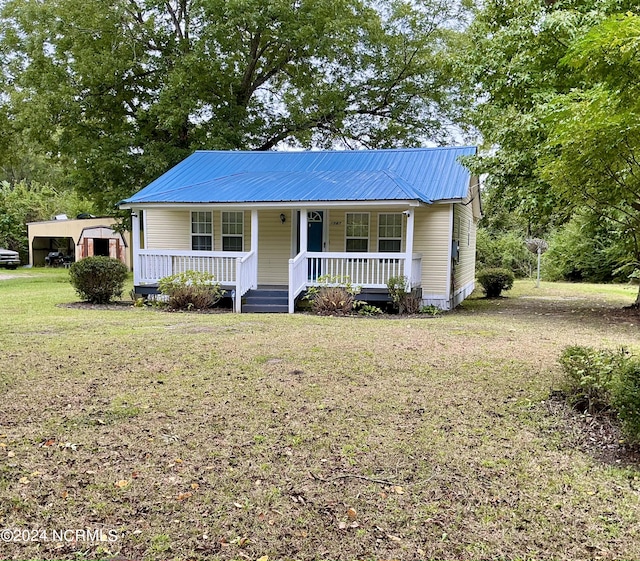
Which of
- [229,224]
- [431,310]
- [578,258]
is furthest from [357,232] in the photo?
[578,258]

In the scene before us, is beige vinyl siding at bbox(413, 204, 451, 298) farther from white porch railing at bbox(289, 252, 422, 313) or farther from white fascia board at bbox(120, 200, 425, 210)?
white fascia board at bbox(120, 200, 425, 210)

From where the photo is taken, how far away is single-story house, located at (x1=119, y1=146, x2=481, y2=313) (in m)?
11.9

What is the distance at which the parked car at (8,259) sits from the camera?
2798 cm

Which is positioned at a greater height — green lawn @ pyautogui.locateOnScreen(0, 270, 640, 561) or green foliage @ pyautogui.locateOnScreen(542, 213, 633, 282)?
green foliage @ pyautogui.locateOnScreen(542, 213, 633, 282)

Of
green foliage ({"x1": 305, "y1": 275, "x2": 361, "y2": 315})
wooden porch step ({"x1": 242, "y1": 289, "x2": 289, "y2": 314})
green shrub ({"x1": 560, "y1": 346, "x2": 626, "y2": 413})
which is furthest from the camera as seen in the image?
wooden porch step ({"x1": 242, "y1": 289, "x2": 289, "y2": 314})

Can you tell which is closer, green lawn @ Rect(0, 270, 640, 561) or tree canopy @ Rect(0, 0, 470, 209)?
green lawn @ Rect(0, 270, 640, 561)

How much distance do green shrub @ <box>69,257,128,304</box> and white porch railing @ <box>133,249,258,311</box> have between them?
48 centimetres

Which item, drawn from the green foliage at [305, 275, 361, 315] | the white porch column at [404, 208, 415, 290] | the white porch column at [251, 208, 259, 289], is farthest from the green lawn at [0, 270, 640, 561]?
the white porch column at [251, 208, 259, 289]

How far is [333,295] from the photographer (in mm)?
11312

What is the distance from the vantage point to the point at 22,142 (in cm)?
2281

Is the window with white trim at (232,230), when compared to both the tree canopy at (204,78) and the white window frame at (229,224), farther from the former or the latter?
the tree canopy at (204,78)

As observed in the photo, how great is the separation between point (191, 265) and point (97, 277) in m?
2.23

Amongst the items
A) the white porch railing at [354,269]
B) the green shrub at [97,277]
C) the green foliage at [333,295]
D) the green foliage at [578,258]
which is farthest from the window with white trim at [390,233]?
the green foliage at [578,258]

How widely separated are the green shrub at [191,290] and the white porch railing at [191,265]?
16.8 inches
